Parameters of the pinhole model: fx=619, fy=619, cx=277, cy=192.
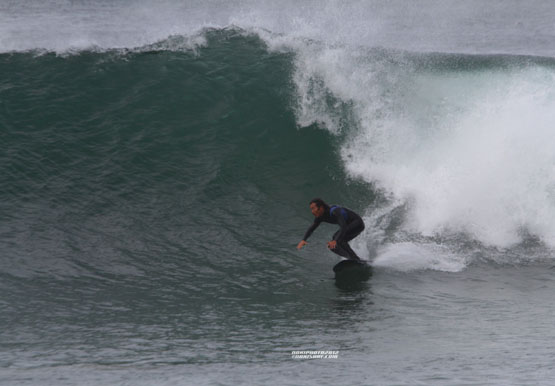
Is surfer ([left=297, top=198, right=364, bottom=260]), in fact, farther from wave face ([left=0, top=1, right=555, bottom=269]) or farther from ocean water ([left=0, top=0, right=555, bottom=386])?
wave face ([left=0, top=1, right=555, bottom=269])

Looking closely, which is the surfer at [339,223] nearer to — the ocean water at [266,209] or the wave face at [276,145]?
the ocean water at [266,209]

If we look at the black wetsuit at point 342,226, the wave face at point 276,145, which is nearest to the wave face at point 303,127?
the wave face at point 276,145

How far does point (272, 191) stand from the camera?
1196 centimetres

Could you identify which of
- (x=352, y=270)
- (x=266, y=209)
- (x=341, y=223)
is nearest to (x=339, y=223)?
(x=341, y=223)

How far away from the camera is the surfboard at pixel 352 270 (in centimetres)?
924

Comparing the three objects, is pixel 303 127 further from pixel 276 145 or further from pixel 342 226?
pixel 342 226

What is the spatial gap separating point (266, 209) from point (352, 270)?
254 cm

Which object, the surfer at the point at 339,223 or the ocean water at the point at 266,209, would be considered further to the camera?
the surfer at the point at 339,223

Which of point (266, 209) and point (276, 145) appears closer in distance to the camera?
point (266, 209)

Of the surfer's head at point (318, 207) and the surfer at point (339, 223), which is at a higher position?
the surfer's head at point (318, 207)

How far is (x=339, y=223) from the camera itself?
924cm

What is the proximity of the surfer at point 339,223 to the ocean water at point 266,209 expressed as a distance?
45cm

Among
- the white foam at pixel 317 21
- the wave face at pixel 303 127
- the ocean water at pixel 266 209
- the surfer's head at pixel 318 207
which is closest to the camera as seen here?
the ocean water at pixel 266 209

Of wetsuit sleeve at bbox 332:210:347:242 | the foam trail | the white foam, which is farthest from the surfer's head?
the white foam
